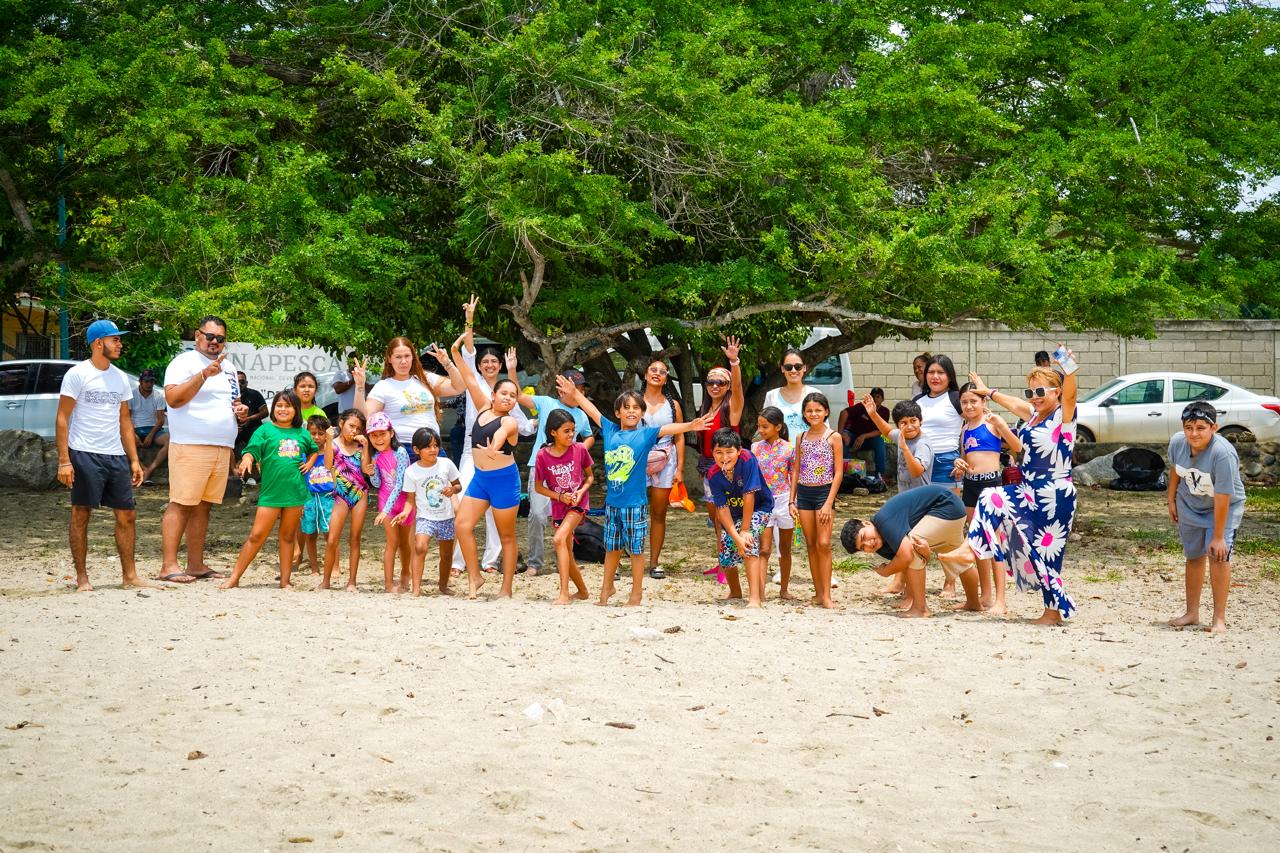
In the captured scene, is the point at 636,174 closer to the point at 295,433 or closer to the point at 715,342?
the point at 715,342

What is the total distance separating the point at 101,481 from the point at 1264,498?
12.6 m

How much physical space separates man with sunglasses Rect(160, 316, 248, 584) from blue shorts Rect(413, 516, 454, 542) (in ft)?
4.67

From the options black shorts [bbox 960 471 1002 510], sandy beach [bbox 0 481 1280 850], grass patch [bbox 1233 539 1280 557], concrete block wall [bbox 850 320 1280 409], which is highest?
concrete block wall [bbox 850 320 1280 409]

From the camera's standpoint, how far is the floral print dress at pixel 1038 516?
7594 millimetres

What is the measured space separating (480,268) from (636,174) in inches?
78.0

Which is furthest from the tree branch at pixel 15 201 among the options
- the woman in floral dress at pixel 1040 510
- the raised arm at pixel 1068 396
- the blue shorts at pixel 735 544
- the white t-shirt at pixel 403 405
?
the raised arm at pixel 1068 396

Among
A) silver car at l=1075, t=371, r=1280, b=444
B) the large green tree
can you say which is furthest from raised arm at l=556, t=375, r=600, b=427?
silver car at l=1075, t=371, r=1280, b=444

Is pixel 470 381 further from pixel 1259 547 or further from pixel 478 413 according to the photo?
pixel 1259 547

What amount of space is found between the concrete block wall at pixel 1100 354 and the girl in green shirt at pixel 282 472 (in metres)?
16.1

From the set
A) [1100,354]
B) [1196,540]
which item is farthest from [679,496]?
[1100,354]

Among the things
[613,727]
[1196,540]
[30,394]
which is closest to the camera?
[613,727]

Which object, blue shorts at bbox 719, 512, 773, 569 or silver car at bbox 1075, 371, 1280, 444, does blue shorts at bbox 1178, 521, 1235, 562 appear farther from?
silver car at bbox 1075, 371, 1280, 444

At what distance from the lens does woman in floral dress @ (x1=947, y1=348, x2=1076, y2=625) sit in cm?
759

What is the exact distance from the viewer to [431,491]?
8547 millimetres
